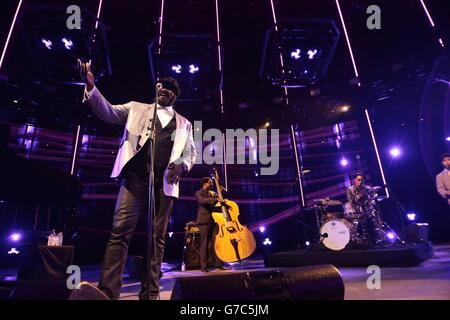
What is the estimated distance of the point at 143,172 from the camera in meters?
2.31

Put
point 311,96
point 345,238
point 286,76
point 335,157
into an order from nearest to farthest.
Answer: point 345,238 → point 286,76 → point 311,96 → point 335,157

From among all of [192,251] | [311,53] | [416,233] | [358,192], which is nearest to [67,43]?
[192,251]

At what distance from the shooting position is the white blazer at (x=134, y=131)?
7.43ft

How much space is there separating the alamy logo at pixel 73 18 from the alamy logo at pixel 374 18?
7350 millimetres

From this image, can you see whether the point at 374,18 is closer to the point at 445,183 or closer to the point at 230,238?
the point at 445,183

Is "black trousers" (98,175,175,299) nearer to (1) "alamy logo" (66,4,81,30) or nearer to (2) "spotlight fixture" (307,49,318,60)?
(1) "alamy logo" (66,4,81,30)

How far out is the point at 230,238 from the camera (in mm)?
5031

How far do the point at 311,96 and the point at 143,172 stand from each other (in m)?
7.68

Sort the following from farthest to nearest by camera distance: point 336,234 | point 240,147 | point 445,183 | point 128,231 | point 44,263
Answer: point 240,147
point 336,234
point 445,183
point 44,263
point 128,231

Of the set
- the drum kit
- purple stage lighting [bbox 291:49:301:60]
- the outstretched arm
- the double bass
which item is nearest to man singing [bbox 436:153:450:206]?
the drum kit

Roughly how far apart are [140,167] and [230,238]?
314cm

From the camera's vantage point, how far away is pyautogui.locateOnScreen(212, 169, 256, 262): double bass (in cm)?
502
